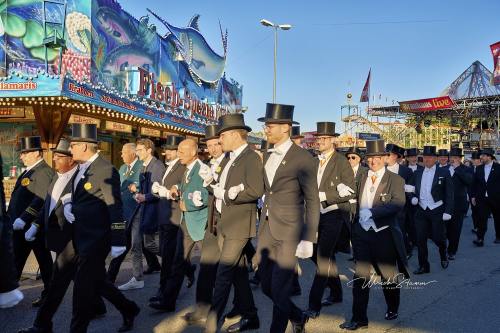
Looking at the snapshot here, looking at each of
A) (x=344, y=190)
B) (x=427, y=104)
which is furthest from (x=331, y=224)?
(x=427, y=104)

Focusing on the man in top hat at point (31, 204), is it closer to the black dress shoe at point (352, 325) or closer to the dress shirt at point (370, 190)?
the black dress shoe at point (352, 325)

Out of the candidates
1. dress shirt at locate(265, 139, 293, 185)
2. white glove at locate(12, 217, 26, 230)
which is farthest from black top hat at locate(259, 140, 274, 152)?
white glove at locate(12, 217, 26, 230)

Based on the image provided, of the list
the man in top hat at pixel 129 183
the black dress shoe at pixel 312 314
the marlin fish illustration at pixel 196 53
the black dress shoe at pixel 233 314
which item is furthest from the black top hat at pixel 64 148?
the marlin fish illustration at pixel 196 53

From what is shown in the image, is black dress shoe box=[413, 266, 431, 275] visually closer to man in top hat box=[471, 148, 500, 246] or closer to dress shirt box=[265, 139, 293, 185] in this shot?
man in top hat box=[471, 148, 500, 246]

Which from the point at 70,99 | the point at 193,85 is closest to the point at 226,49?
the point at 193,85

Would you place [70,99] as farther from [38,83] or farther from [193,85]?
[193,85]

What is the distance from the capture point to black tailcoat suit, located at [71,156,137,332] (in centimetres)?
372

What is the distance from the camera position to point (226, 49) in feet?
117

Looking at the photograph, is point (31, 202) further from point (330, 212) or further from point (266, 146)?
point (330, 212)

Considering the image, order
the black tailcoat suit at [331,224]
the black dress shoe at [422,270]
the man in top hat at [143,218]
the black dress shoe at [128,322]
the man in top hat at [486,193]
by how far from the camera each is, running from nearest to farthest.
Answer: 1. the black dress shoe at [128,322]
2. the black tailcoat suit at [331,224]
3. the man in top hat at [143,218]
4. the black dress shoe at [422,270]
5. the man in top hat at [486,193]

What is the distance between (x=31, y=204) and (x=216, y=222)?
2509 mm

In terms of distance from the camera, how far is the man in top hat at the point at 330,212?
4848 mm

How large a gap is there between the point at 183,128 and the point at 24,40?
7578 millimetres

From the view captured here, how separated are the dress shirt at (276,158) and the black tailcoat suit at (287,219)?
0.04 m
